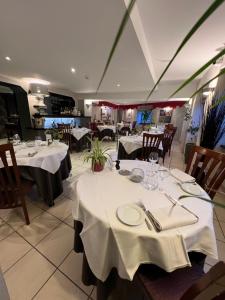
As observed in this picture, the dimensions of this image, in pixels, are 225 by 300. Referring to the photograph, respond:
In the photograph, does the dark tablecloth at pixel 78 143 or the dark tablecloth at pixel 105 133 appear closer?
the dark tablecloth at pixel 78 143

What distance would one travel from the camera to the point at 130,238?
79cm

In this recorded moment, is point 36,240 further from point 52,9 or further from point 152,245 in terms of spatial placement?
point 52,9

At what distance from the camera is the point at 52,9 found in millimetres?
2035

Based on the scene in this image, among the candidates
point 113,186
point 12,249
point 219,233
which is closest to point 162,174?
point 113,186

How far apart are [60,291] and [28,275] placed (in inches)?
13.3

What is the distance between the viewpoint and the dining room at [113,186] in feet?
2.58

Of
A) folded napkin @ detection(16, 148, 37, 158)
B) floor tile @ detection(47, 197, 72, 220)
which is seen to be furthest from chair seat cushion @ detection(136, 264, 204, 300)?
folded napkin @ detection(16, 148, 37, 158)

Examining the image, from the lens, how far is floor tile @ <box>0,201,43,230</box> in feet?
5.81

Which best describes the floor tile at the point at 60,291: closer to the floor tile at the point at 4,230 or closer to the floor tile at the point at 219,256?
the floor tile at the point at 4,230

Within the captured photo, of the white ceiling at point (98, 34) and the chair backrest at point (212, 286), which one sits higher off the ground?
the white ceiling at point (98, 34)

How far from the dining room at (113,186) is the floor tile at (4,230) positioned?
11 mm

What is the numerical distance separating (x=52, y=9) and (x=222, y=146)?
359cm

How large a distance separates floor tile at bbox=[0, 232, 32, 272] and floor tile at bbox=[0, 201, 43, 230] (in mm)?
158

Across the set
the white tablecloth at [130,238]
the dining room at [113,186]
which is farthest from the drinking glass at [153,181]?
the white tablecloth at [130,238]
